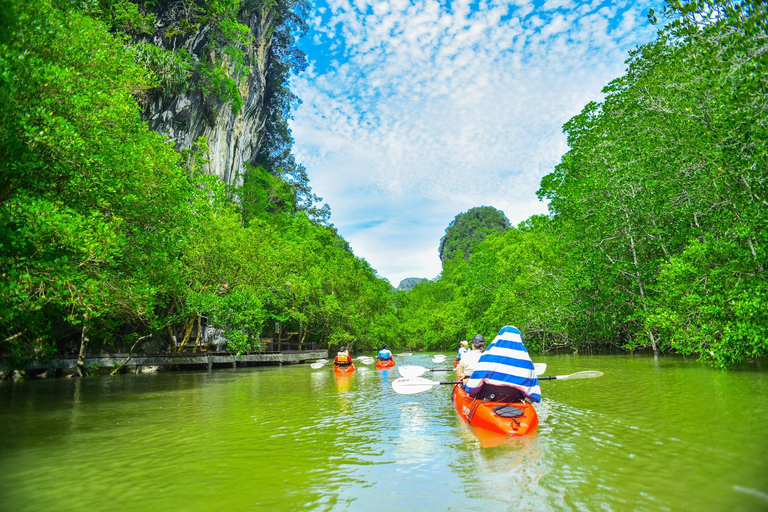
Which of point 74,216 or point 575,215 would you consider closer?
point 74,216

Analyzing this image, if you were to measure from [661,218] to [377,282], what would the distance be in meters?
44.8

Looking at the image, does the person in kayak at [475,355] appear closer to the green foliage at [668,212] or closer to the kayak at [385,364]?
the green foliage at [668,212]

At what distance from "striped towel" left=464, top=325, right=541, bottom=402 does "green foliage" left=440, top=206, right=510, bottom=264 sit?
86.5 meters

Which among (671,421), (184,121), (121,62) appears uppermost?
(184,121)

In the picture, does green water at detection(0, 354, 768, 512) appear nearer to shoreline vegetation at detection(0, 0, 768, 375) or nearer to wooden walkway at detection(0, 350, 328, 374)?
shoreline vegetation at detection(0, 0, 768, 375)

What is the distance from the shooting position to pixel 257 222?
29422 millimetres

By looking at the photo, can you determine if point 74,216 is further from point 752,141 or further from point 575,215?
point 575,215

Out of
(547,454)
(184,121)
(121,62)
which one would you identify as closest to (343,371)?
(121,62)

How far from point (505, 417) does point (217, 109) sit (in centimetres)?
A: 3490

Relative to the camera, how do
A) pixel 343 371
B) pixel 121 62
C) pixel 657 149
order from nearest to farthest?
1. pixel 121 62
2. pixel 657 149
3. pixel 343 371

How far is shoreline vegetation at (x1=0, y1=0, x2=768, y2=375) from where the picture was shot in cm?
911

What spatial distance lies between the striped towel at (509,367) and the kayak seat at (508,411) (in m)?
0.33

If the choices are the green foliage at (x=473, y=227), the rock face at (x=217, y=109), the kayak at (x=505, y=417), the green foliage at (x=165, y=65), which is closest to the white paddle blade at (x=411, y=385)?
the kayak at (x=505, y=417)

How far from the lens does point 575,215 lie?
23141mm
